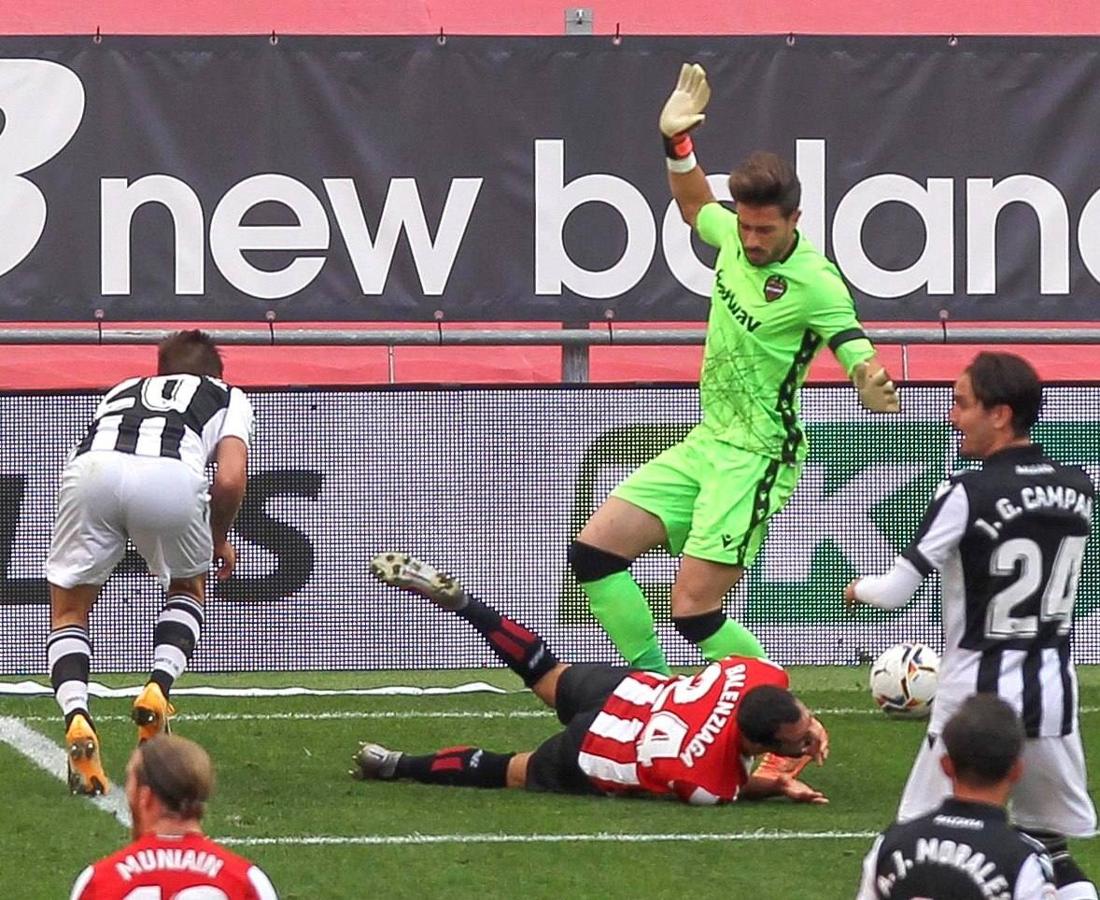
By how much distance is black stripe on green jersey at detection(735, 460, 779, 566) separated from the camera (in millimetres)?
8273

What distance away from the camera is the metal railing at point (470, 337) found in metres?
11.2

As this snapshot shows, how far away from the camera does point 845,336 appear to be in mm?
8164

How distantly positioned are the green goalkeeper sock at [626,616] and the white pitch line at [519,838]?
48.4 inches

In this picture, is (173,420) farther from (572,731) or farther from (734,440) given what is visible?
(734,440)

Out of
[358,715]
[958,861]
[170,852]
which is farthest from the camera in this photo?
[358,715]

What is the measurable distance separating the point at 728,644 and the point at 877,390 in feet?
3.86

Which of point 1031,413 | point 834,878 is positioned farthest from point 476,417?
point 1031,413

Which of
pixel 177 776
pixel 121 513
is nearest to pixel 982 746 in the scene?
pixel 177 776

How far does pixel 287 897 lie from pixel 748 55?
6224 mm

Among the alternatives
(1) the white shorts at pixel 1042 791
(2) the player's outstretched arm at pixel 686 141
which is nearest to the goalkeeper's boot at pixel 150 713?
(2) the player's outstretched arm at pixel 686 141

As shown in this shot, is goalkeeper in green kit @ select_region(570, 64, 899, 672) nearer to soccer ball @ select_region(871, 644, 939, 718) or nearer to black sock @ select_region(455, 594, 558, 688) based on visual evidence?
black sock @ select_region(455, 594, 558, 688)

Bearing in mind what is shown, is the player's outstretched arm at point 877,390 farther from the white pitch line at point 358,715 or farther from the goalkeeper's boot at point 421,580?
the white pitch line at point 358,715

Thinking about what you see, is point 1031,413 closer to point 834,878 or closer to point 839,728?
point 834,878

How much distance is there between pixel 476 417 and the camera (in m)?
11.2
